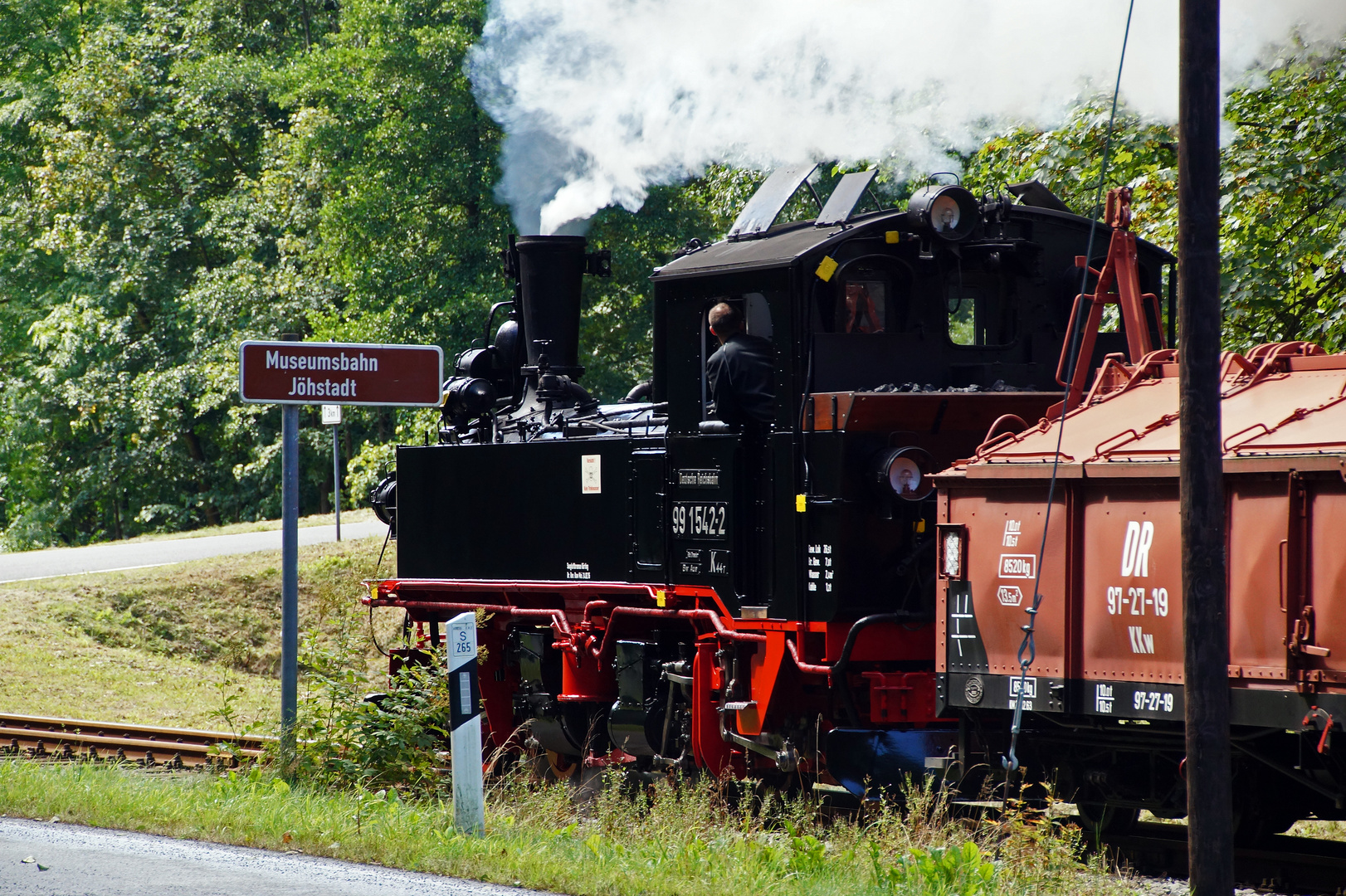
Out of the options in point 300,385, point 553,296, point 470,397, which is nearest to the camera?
point 300,385

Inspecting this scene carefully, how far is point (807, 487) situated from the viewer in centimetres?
819

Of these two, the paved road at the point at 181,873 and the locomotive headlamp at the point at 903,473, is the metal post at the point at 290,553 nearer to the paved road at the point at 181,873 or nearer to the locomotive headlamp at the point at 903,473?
the paved road at the point at 181,873

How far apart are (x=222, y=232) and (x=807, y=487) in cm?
2731

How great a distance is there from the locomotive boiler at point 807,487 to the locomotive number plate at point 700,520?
17 mm

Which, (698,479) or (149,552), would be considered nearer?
(698,479)

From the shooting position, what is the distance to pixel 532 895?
6164 millimetres

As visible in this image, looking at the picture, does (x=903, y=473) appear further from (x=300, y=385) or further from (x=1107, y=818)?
(x=300, y=385)

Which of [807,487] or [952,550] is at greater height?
[807,487]

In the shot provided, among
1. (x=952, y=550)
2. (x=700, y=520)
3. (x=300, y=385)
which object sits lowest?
(x=952, y=550)

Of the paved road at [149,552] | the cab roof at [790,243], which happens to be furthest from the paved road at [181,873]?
the paved road at [149,552]

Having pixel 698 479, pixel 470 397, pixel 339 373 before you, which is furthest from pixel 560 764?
pixel 339 373

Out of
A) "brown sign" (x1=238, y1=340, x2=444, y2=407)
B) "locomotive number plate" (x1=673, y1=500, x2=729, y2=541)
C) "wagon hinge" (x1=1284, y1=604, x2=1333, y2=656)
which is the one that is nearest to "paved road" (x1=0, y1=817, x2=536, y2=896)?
"brown sign" (x1=238, y1=340, x2=444, y2=407)

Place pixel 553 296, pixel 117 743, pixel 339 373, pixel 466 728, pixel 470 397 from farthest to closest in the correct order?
pixel 117 743 < pixel 470 397 < pixel 553 296 < pixel 339 373 < pixel 466 728

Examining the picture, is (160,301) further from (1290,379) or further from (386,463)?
(1290,379)
